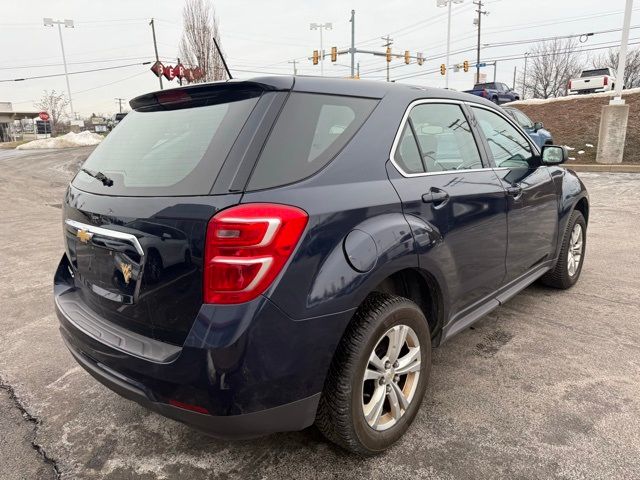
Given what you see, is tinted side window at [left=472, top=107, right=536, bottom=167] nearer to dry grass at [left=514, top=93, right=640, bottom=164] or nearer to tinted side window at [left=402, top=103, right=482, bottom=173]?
tinted side window at [left=402, top=103, right=482, bottom=173]

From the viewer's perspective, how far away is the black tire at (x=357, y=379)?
200 centimetres

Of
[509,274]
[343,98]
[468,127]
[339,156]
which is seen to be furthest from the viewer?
[509,274]

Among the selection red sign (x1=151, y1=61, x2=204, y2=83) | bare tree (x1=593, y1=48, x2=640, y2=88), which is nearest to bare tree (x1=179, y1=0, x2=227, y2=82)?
red sign (x1=151, y1=61, x2=204, y2=83)

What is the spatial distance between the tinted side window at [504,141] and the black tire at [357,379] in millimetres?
1547

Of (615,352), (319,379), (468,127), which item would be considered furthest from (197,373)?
(615,352)

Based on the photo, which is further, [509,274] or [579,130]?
[579,130]

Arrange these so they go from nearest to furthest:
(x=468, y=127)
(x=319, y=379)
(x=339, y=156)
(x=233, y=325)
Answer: (x=233, y=325) < (x=319, y=379) < (x=339, y=156) < (x=468, y=127)

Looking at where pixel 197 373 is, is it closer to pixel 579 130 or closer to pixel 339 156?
pixel 339 156

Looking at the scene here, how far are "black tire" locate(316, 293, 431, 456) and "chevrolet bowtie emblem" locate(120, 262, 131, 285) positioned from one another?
0.93 m

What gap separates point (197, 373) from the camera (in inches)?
68.9

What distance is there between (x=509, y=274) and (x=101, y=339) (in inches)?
100

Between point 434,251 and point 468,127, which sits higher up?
point 468,127

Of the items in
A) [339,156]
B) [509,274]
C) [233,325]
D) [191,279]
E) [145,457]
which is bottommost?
[145,457]

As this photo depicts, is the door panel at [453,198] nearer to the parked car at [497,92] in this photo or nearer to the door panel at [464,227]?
the door panel at [464,227]
